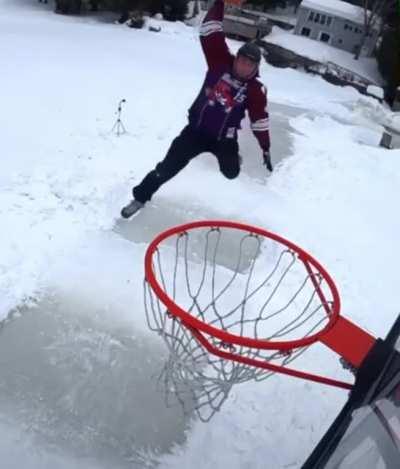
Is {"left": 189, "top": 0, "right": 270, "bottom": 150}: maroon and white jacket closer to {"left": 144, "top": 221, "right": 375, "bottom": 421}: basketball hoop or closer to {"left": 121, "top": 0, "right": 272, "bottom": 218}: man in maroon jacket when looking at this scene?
{"left": 121, "top": 0, "right": 272, "bottom": 218}: man in maroon jacket

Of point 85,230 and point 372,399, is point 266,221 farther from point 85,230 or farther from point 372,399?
point 372,399

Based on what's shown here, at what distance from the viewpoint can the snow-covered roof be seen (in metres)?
20.0

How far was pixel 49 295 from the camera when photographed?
130 inches

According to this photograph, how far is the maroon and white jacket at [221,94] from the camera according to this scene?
11.8ft

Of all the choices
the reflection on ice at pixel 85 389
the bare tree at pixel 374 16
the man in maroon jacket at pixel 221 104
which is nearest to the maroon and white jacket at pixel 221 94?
the man in maroon jacket at pixel 221 104

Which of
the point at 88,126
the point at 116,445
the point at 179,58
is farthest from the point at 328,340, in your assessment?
the point at 179,58

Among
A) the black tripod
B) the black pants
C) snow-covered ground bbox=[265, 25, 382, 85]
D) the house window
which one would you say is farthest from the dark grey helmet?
the house window

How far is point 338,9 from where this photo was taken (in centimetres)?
2022

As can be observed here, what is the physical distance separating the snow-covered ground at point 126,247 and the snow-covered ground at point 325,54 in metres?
10.2

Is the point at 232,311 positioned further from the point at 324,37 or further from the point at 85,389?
the point at 324,37

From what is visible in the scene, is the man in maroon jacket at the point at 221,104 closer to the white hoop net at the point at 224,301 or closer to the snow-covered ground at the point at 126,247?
the white hoop net at the point at 224,301

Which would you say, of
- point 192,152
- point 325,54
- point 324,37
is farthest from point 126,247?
point 324,37

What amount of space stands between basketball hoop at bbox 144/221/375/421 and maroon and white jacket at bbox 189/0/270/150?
81cm

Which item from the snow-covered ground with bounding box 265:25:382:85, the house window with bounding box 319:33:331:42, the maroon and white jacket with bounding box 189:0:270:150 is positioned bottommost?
the snow-covered ground with bounding box 265:25:382:85
